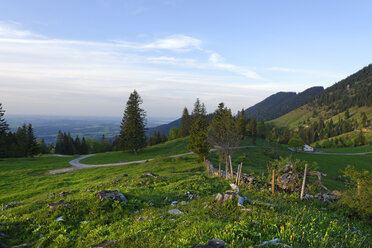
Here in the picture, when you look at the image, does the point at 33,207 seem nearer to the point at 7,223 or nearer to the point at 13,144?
the point at 7,223

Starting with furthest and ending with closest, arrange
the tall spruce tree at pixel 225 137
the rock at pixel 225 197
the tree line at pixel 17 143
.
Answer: the tree line at pixel 17 143, the tall spruce tree at pixel 225 137, the rock at pixel 225 197

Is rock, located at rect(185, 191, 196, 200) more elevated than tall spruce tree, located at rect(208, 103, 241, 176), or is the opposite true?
tall spruce tree, located at rect(208, 103, 241, 176)

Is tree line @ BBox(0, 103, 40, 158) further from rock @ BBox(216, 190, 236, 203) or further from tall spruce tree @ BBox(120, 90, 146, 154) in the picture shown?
rock @ BBox(216, 190, 236, 203)

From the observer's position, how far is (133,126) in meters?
53.4

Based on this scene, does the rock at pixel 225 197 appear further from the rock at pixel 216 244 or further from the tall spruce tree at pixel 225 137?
the tall spruce tree at pixel 225 137

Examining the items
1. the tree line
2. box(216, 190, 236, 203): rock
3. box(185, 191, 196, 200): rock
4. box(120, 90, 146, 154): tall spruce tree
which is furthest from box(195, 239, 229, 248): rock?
the tree line

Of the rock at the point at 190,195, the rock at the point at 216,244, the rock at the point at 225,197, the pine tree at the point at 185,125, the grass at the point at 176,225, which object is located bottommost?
the rock at the point at 190,195

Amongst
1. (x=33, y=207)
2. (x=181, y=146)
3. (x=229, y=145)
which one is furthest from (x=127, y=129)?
(x=33, y=207)

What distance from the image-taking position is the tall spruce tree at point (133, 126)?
5306 cm

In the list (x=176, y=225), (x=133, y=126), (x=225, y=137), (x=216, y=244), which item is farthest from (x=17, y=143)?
(x=216, y=244)

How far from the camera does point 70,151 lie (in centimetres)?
8781

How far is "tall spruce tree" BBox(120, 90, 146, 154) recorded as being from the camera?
2089 inches

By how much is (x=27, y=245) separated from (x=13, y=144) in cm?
7669

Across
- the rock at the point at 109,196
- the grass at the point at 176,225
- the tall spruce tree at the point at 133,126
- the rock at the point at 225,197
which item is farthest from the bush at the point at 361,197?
the tall spruce tree at the point at 133,126
